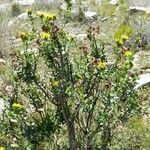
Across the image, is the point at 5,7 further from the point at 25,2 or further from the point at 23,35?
the point at 23,35

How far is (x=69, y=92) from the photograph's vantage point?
4773mm

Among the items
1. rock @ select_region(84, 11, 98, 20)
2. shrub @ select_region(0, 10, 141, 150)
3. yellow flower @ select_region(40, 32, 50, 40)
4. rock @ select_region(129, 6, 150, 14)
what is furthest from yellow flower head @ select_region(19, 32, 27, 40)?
rock @ select_region(129, 6, 150, 14)

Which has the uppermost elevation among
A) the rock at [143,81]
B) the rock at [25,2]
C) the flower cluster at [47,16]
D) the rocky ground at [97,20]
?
Result: the flower cluster at [47,16]

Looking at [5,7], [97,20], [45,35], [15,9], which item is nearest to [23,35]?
[45,35]

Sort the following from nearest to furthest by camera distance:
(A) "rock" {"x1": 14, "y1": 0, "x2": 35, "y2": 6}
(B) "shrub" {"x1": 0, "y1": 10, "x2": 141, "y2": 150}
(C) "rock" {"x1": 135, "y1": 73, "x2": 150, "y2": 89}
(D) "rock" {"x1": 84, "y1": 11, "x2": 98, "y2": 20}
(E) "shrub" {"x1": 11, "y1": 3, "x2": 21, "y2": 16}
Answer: (B) "shrub" {"x1": 0, "y1": 10, "x2": 141, "y2": 150} < (C) "rock" {"x1": 135, "y1": 73, "x2": 150, "y2": 89} < (D) "rock" {"x1": 84, "y1": 11, "x2": 98, "y2": 20} < (E) "shrub" {"x1": 11, "y1": 3, "x2": 21, "y2": 16} < (A) "rock" {"x1": 14, "y1": 0, "x2": 35, "y2": 6}

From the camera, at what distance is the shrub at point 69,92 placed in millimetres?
4766

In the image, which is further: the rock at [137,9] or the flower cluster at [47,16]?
the rock at [137,9]

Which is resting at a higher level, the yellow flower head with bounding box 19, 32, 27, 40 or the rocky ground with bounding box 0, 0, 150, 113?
the yellow flower head with bounding box 19, 32, 27, 40

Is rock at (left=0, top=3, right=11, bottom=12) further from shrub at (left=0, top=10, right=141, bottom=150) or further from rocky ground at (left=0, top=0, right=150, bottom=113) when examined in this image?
shrub at (left=0, top=10, right=141, bottom=150)

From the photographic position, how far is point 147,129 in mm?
→ 5500

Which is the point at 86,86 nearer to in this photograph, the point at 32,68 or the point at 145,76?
the point at 32,68

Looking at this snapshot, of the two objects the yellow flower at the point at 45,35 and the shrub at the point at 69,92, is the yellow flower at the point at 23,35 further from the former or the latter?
the yellow flower at the point at 45,35

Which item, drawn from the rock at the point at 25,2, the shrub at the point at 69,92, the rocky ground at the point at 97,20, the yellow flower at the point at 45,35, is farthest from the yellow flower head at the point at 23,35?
the rock at the point at 25,2

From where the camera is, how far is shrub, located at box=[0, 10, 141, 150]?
477 cm
